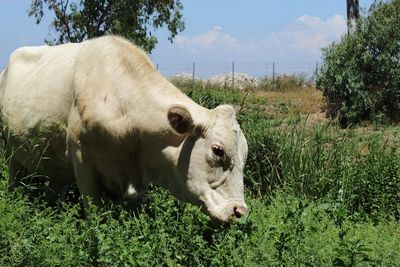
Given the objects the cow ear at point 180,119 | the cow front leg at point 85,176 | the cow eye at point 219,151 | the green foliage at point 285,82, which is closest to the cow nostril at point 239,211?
the cow eye at point 219,151

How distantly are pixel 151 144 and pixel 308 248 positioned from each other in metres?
2.07

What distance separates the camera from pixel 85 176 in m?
7.07

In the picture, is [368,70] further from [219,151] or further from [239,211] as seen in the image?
[239,211]

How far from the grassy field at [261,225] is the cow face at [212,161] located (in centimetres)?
20

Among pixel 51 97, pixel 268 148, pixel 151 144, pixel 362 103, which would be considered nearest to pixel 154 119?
pixel 151 144

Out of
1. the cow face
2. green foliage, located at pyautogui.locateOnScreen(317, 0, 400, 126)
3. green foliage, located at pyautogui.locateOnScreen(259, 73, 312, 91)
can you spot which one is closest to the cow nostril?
the cow face

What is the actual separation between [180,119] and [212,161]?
1.59 feet

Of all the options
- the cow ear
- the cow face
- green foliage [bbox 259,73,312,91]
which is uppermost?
the cow ear

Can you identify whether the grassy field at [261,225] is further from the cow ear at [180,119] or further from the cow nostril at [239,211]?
the cow ear at [180,119]

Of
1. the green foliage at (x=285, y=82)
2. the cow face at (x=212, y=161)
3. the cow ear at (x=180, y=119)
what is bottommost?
the green foliage at (x=285, y=82)

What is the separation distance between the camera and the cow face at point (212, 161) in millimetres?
6270

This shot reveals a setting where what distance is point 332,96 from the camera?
19.7 m

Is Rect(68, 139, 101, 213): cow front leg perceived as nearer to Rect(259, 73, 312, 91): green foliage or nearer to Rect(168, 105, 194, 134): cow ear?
Rect(168, 105, 194, 134): cow ear

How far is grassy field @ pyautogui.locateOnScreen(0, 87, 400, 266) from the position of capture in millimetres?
5203
